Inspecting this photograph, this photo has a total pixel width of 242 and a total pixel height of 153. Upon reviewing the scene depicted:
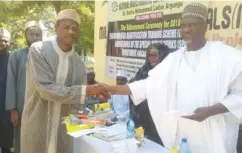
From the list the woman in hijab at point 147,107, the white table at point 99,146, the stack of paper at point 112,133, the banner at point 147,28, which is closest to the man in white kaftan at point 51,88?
the white table at point 99,146

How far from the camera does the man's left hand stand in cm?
213

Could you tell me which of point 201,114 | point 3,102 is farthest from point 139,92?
point 3,102

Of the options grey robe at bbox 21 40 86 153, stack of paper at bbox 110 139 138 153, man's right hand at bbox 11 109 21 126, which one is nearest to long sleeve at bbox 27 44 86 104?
grey robe at bbox 21 40 86 153

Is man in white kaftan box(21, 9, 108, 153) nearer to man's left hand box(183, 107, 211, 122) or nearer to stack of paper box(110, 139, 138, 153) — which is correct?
stack of paper box(110, 139, 138, 153)

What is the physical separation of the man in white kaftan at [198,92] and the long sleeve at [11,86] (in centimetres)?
198

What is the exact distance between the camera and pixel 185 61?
244 cm

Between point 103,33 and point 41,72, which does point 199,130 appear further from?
point 103,33

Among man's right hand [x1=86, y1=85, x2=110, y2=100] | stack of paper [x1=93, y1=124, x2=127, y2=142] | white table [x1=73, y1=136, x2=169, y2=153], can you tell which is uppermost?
man's right hand [x1=86, y1=85, x2=110, y2=100]

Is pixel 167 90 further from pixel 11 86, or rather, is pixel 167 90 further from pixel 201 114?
pixel 11 86

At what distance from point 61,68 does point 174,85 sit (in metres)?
1.08

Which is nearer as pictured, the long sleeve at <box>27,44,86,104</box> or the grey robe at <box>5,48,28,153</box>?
the long sleeve at <box>27,44,86,104</box>

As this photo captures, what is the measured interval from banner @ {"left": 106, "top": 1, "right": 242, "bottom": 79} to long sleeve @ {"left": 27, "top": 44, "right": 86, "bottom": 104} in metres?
1.89

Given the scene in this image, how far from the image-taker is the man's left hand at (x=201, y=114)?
2.13 metres

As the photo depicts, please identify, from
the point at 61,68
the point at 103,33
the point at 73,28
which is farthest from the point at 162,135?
the point at 103,33
